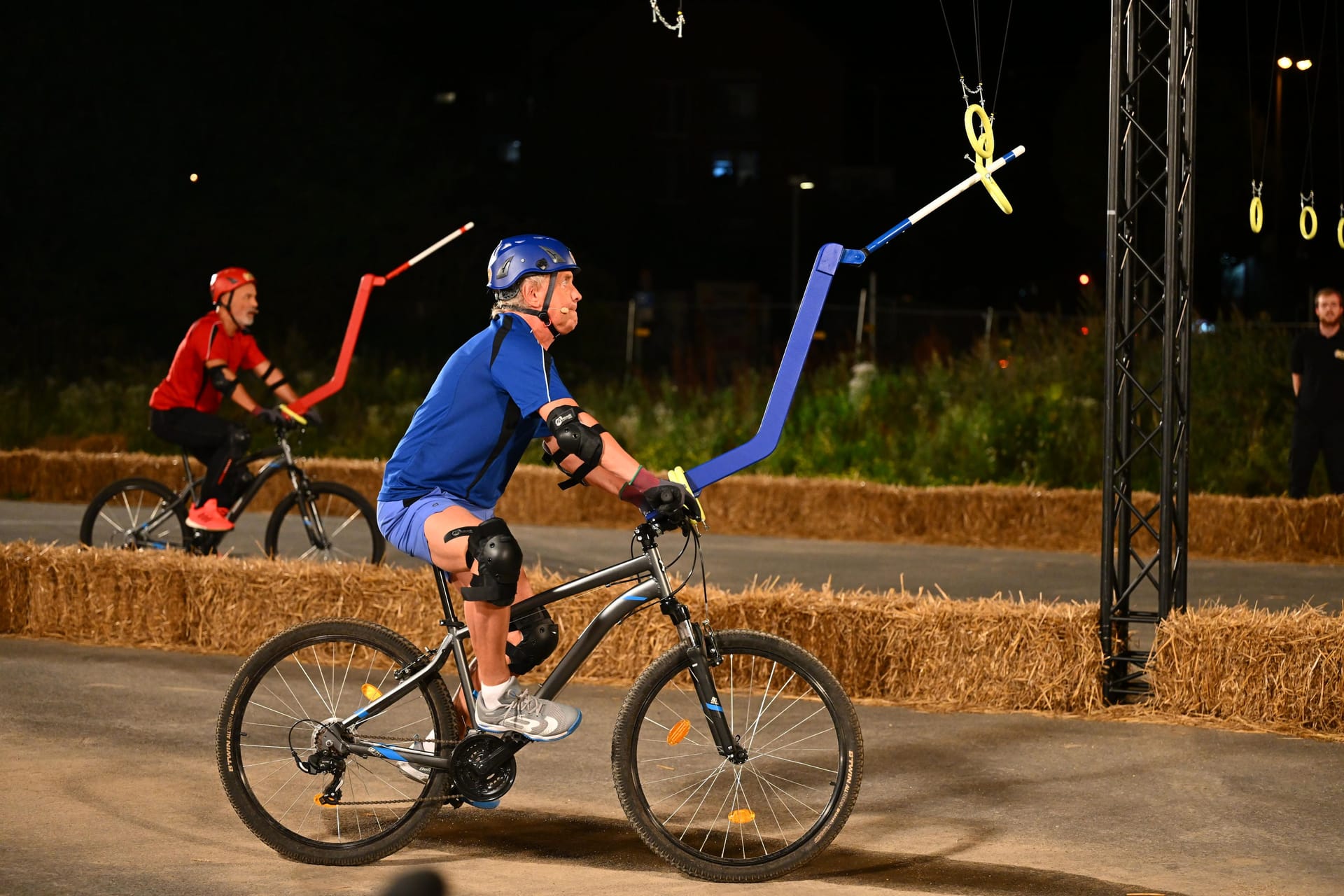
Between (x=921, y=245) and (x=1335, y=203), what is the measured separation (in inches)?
572

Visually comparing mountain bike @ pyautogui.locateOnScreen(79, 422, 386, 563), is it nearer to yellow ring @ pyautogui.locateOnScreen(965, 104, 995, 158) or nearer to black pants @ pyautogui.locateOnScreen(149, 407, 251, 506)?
black pants @ pyautogui.locateOnScreen(149, 407, 251, 506)

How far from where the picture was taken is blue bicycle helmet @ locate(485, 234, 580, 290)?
5336mm

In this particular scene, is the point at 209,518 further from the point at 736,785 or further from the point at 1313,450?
the point at 1313,450

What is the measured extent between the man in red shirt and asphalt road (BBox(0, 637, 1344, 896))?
10.0 ft

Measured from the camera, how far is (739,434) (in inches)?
734

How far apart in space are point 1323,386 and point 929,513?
3.42 meters

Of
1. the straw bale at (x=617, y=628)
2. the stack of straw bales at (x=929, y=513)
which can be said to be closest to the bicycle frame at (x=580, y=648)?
the straw bale at (x=617, y=628)

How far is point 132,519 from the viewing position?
39.0 feet

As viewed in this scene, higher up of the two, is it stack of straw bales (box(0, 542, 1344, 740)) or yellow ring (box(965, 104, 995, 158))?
yellow ring (box(965, 104, 995, 158))

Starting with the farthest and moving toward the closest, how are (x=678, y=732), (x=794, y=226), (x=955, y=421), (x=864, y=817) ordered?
(x=794, y=226), (x=955, y=421), (x=864, y=817), (x=678, y=732)

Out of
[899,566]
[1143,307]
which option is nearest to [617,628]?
[1143,307]

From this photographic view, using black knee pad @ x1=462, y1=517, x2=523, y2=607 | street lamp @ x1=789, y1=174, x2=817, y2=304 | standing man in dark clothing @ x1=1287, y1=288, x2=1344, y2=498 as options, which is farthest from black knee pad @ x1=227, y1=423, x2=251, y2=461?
street lamp @ x1=789, y1=174, x2=817, y2=304

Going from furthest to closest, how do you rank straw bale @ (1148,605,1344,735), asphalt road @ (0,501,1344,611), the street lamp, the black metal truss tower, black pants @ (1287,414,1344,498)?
1. the street lamp
2. black pants @ (1287,414,1344,498)
3. asphalt road @ (0,501,1344,611)
4. the black metal truss tower
5. straw bale @ (1148,605,1344,735)

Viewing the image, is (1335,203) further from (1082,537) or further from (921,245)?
(1082,537)
